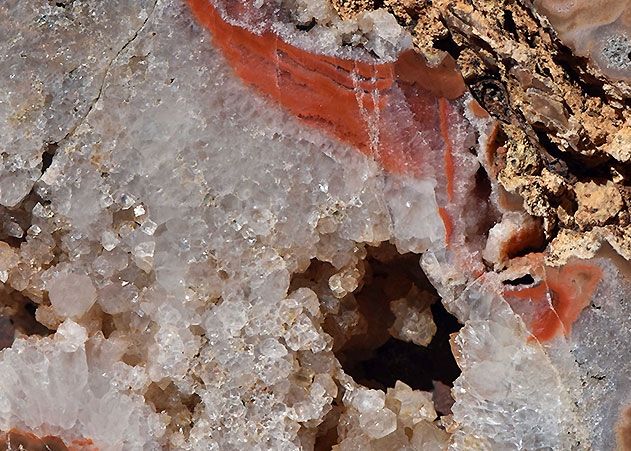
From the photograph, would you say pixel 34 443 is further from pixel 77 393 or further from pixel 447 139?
pixel 447 139

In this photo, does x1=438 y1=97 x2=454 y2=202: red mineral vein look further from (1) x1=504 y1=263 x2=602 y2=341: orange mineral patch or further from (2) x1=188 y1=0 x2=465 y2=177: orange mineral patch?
(1) x1=504 y1=263 x2=602 y2=341: orange mineral patch

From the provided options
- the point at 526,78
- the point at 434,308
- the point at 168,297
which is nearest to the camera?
the point at 526,78

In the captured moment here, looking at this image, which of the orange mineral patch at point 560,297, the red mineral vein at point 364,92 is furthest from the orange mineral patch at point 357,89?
the orange mineral patch at point 560,297

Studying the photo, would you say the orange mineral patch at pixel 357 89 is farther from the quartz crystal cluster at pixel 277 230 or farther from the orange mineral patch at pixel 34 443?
the orange mineral patch at pixel 34 443

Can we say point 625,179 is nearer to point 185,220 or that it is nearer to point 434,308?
point 434,308

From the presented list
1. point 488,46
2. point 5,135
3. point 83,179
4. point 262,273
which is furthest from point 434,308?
point 5,135

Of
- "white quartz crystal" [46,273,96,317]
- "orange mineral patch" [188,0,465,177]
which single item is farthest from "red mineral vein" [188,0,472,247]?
"white quartz crystal" [46,273,96,317]

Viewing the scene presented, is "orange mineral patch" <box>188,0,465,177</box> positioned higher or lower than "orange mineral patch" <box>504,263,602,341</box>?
higher
